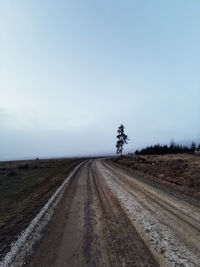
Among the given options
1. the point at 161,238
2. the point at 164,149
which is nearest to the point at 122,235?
the point at 161,238

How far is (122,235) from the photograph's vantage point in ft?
17.2

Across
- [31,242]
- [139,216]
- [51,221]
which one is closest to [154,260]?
[139,216]

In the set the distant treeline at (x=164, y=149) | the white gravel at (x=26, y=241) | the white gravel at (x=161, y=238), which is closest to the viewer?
the white gravel at (x=161, y=238)

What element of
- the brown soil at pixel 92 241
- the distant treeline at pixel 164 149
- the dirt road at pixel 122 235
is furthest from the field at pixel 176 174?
the distant treeline at pixel 164 149

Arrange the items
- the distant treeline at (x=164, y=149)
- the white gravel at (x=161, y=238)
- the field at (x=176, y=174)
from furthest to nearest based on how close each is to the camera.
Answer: the distant treeline at (x=164, y=149) < the field at (x=176, y=174) < the white gravel at (x=161, y=238)

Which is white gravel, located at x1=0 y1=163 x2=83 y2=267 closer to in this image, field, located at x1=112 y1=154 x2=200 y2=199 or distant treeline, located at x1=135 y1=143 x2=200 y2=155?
field, located at x1=112 y1=154 x2=200 y2=199

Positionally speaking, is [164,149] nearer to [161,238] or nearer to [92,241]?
[161,238]

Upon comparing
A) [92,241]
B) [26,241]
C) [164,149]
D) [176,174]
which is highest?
[164,149]

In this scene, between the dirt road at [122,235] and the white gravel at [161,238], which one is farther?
the dirt road at [122,235]

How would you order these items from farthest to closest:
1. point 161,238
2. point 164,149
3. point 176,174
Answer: point 164,149 → point 176,174 → point 161,238

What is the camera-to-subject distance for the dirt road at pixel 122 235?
13.5 ft

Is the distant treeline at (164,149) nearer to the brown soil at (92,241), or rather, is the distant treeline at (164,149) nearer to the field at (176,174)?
the field at (176,174)

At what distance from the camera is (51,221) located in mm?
6691

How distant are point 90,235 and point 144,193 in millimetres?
5502
